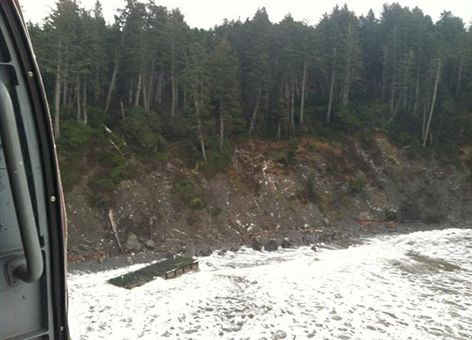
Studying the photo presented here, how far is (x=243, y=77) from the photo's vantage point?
4144 cm

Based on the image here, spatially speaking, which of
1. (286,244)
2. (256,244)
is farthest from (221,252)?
(286,244)

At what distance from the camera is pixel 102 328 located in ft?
44.6

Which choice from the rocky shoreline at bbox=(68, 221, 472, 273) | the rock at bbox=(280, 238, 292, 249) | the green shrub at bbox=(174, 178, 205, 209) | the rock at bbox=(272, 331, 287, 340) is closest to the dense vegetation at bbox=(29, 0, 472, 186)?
the green shrub at bbox=(174, 178, 205, 209)

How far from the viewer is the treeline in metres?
33.7

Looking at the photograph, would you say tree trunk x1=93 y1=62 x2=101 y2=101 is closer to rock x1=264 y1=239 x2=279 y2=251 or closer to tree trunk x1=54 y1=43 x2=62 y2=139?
tree trunk x1=54 y1=43 x2=62 y2=139

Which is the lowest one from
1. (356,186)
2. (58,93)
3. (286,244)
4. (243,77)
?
(286,244)

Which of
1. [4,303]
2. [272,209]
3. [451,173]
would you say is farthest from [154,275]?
[451,173]

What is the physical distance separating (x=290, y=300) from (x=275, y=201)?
598 inches

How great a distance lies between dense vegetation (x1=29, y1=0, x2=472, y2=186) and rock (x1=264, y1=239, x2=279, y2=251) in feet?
31.2

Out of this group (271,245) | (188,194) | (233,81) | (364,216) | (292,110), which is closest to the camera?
(271,245)

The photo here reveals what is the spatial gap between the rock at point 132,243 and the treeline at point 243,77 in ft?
30.6

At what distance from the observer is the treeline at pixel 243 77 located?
33719mm

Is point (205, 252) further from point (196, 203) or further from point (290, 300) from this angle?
point (290, 300)

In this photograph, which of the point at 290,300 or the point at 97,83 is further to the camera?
the point at 97,83
